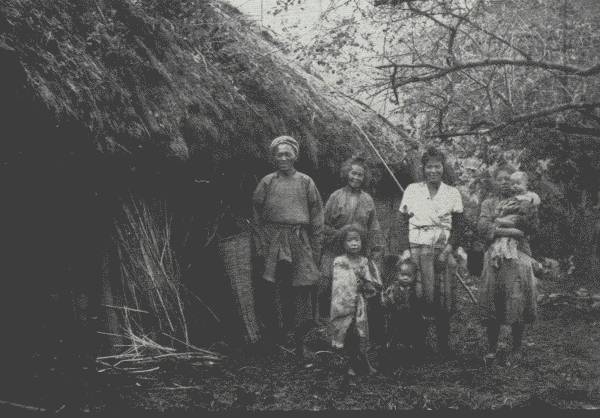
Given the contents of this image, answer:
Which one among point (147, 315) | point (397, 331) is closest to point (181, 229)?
point (147, 315)

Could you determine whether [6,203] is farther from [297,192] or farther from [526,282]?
[526,282]

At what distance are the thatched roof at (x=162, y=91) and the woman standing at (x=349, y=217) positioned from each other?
0.87 m

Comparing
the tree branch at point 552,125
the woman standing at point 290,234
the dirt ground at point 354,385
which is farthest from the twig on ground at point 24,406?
the tree branch at point 552,125

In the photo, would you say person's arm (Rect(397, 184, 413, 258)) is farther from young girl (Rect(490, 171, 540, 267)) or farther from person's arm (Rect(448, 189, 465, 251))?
young girl (Rect(490, 171, 540, 267))

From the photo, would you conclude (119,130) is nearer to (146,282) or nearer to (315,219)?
(146,282)

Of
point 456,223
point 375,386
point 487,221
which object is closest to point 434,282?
point 456,223

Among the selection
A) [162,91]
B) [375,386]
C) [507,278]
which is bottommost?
[375,386]

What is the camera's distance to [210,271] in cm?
597

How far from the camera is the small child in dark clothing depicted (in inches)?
209

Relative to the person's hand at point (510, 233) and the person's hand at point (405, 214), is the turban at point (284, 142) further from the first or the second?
the person's hand at point (510, 233)

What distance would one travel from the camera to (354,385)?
4566mm

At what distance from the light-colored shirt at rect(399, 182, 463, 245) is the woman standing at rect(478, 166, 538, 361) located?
0.27 meters

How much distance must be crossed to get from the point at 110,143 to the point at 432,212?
2.50 meters

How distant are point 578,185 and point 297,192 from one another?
526cm
